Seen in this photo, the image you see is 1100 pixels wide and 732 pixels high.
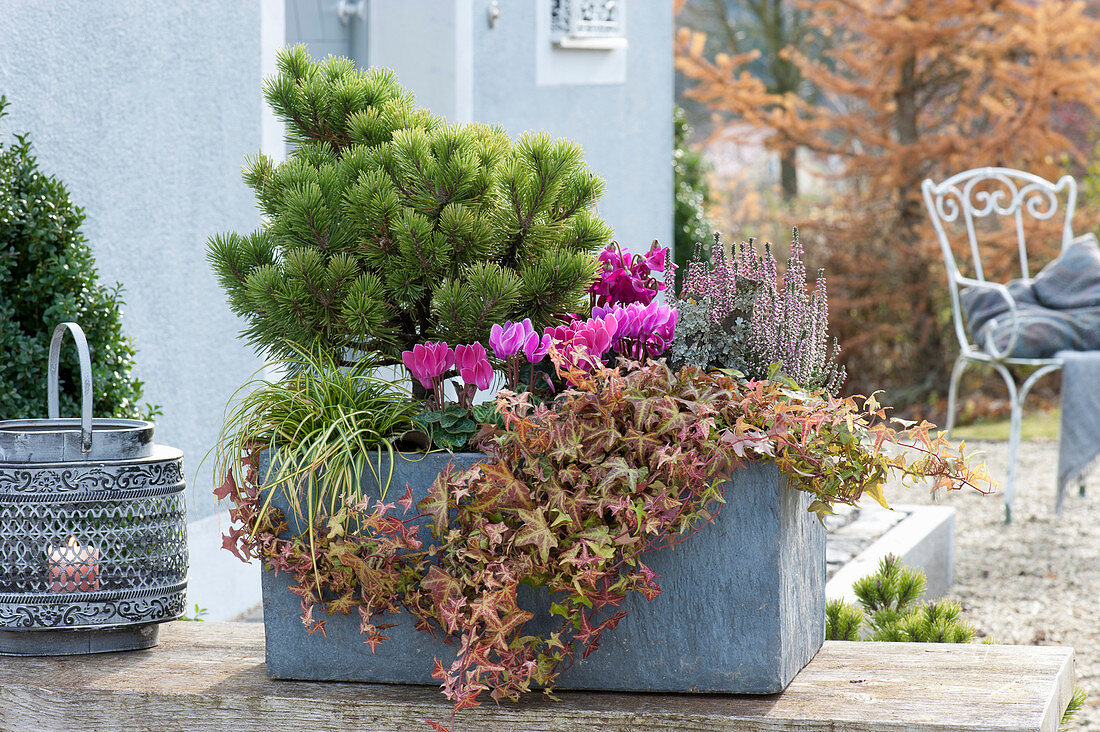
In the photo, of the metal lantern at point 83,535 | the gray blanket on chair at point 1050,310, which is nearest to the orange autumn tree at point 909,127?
the gray blanket on chair at point 1050,310

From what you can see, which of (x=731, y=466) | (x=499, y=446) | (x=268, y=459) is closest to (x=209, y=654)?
(x=268, y=459)

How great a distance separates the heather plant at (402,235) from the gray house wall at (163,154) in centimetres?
100

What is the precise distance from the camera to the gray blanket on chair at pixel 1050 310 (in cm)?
468

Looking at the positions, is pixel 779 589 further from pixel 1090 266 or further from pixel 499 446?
pixel 1090 266

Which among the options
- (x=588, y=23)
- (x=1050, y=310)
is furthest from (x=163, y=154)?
(x=1050, y=310)

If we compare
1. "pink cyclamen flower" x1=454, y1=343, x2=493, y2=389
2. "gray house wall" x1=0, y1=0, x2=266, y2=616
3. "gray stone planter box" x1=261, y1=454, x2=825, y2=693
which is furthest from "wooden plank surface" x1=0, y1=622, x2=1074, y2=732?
"gray house wall" x1=0, y1=0, x2=266, y2=616

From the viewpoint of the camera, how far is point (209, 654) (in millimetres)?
1614

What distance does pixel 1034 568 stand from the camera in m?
3.99

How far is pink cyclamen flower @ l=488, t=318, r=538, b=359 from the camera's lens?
4.83 ft

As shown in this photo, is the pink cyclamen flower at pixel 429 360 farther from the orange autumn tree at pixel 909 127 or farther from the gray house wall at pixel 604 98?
the orange autumn tree at pixel 909 127

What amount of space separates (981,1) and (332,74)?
7.35 meters

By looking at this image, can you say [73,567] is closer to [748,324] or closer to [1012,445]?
[748,324]

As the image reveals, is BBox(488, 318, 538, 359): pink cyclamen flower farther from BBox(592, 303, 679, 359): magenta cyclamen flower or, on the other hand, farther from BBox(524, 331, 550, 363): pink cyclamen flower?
BBox(592, 303, 679, 359): magenta cyclamen flower

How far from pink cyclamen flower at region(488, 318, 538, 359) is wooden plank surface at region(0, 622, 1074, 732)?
447 millimetres
